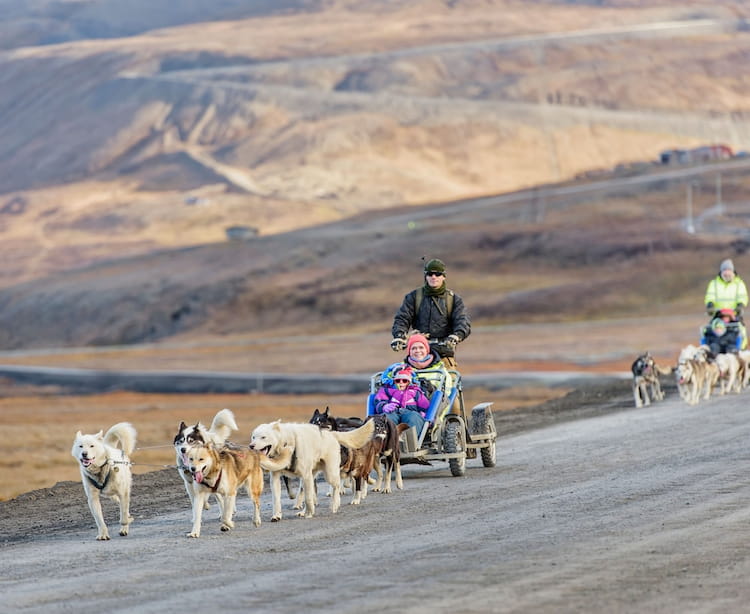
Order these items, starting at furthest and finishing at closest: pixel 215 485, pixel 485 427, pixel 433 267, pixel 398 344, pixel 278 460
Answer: pixel 485 427 < pixel 433 267 < pixel 398 344 < pixel 278 460 < pixel 215 485

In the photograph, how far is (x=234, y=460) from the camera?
1359cm

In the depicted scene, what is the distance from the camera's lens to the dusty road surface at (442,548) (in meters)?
10.0

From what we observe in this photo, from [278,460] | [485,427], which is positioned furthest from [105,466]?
[485,427]

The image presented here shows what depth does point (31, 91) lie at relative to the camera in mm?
194250

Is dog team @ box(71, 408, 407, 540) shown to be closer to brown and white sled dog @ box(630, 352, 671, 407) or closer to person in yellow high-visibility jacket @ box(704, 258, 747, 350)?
brown and white sled dog @ box(630, 352, 671, 407)

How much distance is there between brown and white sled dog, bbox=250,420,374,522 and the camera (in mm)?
13859

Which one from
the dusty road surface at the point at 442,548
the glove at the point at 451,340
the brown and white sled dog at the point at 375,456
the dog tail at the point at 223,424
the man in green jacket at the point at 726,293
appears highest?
the man in green jacket at the point at 726,293

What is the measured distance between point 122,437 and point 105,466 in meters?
0.45

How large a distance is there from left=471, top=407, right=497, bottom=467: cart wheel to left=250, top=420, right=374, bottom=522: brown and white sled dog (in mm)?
3466

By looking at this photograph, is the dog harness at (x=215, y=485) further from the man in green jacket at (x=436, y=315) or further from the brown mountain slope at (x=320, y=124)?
the brown mountain slope at (x=320, y=124)

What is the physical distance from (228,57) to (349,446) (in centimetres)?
17750

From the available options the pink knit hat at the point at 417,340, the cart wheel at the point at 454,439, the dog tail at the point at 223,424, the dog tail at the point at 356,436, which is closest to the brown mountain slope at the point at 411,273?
the cart wheel at the point at 454,439

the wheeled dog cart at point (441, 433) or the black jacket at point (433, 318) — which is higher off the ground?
the black jacket at point (433, 318)

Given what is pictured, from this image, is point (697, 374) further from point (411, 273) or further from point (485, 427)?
point (411, 273)
